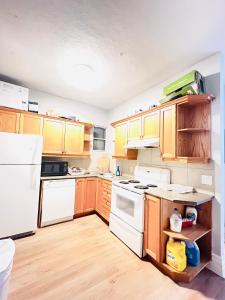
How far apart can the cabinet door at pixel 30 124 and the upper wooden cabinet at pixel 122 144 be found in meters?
1.59

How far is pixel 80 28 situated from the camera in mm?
1542

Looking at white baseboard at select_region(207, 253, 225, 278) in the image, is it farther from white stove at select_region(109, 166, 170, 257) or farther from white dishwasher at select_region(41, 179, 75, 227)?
white dishwasher at select_region(41, 179, 75, 227)

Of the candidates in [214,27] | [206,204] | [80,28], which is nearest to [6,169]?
[80,28]

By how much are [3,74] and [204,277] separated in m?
4.10

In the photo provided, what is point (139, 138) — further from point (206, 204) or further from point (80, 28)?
point (80, 28)

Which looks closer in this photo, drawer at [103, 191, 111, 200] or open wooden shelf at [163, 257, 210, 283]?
open wooden shelf at [163, 257, 210, 283]

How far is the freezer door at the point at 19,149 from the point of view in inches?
85.4

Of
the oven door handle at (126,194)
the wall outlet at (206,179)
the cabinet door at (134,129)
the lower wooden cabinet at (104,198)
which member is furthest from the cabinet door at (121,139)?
the wall outlet at (206,179)

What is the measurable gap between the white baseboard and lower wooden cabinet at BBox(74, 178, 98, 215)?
87.7 inches

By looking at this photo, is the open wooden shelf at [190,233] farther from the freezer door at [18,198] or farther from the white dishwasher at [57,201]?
the freezer door at [18,198]

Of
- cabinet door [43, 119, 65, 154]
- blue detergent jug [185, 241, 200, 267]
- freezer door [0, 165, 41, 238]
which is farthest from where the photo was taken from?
cabinet door [43, 119, 65, 154]

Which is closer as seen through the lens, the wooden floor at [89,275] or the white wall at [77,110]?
the wooden floor at [89,275]

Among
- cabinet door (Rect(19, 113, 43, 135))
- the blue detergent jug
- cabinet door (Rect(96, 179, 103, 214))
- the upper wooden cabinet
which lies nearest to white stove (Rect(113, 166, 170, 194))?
the upper wooden cabinet

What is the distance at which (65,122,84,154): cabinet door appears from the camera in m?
3.20
